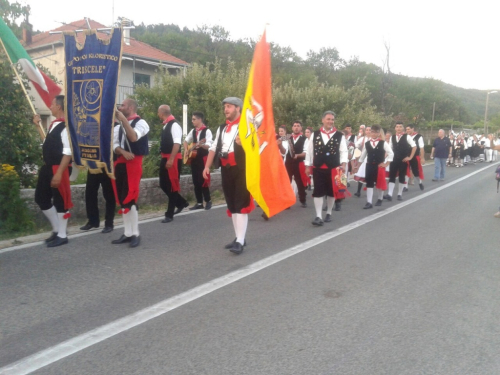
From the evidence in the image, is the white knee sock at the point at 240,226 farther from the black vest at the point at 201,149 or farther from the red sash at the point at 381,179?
the red sash at the point at 381,179

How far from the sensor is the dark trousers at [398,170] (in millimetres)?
12452

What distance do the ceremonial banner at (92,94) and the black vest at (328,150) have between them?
3.71 meters

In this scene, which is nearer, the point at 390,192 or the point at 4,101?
the point at 4,101

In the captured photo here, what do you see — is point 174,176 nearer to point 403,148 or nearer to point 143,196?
point 143,196

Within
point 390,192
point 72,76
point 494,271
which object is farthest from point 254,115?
point 390,192

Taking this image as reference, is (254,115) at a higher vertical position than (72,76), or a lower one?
lower

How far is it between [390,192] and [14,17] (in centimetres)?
2906

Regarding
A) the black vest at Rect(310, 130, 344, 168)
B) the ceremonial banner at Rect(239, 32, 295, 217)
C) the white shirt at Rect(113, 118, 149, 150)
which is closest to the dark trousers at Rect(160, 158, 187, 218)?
the white shirt at Rect(113, 118, 149, 150)

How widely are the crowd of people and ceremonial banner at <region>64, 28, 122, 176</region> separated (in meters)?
0.18

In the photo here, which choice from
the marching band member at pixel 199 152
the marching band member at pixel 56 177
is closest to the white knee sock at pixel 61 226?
the marching band member at pixel 56 177

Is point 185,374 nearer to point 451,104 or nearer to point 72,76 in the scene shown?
point 72,76

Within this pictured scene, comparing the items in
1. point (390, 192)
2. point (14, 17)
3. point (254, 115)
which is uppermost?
point (14, 17)

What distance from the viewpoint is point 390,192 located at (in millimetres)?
12414

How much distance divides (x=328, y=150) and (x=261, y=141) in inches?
100
